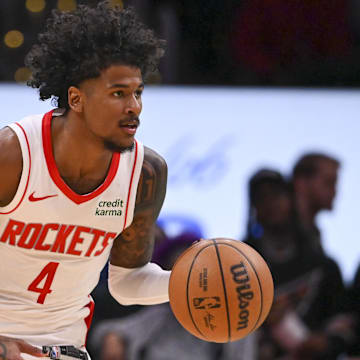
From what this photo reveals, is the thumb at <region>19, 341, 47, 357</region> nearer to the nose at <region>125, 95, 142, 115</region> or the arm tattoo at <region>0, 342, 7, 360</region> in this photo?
Answer: the arm tattoo at <region>0, 342, 7, 360</region>

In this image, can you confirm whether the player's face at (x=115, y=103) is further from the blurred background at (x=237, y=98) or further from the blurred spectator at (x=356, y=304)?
the blurred spectator at (x=356, y=304)

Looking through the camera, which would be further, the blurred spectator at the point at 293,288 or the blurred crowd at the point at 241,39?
the blurred crowd at the point at 241,39

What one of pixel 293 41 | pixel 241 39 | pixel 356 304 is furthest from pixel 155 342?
pixel 293 41

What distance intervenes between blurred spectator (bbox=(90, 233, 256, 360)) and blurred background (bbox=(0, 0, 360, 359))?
1.59 ft

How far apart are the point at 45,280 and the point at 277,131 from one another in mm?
3373

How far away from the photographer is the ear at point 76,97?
2.68m

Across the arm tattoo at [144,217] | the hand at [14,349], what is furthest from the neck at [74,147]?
the hand at [14,349]

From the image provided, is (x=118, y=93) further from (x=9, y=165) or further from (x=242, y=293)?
(x=242, y=293)

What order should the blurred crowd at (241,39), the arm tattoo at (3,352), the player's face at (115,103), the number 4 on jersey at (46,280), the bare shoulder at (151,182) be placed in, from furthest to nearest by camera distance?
the blurred crowd at (241,39)
the bare shoulder at (151,182)
the number 4 on jersey at (46,280)
the player's face at (115,103)
the arm tattoo at (3,352)

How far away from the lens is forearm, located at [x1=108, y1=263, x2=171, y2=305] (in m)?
2.98

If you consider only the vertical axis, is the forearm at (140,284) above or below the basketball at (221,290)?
below

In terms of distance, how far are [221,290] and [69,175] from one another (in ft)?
2.34

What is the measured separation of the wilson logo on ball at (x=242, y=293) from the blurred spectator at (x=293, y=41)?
3463mm

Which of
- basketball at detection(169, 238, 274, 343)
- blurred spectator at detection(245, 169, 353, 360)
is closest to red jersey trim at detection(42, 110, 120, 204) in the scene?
basketball at detection(169, 238, 274, 343)
